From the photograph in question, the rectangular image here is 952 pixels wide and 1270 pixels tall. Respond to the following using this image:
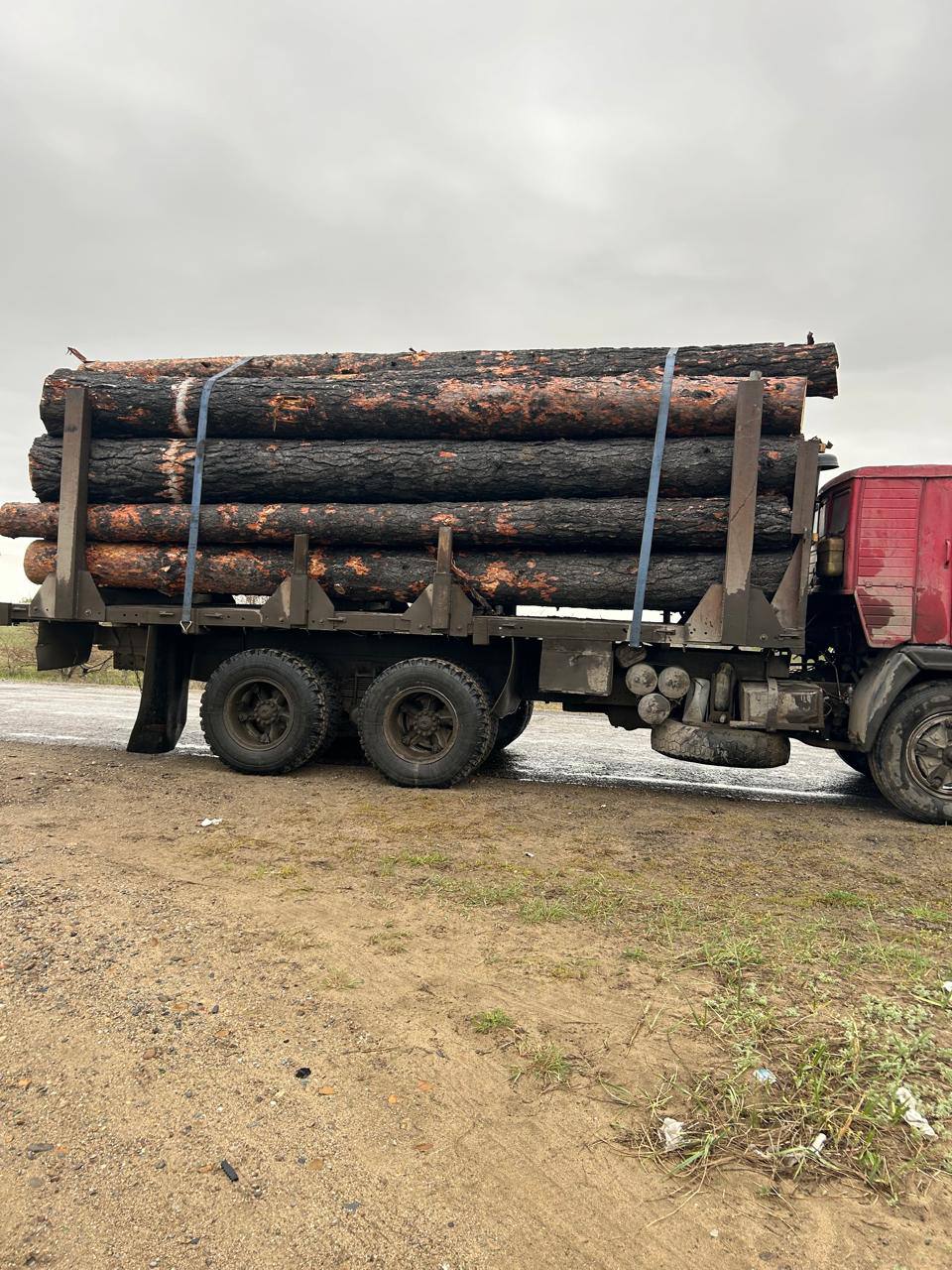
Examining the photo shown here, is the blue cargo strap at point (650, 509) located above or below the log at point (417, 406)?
below

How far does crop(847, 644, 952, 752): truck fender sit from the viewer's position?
6.47 m

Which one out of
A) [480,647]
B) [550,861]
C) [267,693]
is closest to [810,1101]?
[550,861]

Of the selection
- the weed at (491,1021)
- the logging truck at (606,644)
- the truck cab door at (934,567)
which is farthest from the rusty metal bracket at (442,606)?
the weed at (491,1021)

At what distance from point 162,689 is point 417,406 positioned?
13.1 feet

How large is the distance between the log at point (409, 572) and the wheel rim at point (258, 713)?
3.17 ft

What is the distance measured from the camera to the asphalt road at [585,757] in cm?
786

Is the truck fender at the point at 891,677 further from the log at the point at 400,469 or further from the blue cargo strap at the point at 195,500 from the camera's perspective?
the blue cargo strap at the point at 195,500

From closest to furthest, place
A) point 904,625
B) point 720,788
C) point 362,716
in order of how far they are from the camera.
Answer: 1. point 904,625
2. point 362,716
3. point 720,788

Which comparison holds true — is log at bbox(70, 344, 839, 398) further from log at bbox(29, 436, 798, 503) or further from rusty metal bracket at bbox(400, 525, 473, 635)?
rusty metal bracket at bbox(400, 525, 473, 635)

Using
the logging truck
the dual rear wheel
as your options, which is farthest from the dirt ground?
the dual rear wheel

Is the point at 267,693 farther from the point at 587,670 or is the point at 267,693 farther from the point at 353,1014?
the point at 353,1014

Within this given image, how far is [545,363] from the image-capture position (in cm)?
756


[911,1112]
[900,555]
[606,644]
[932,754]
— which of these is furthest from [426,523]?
[911,1112]

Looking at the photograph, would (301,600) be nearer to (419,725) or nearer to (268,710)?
(268,710)
